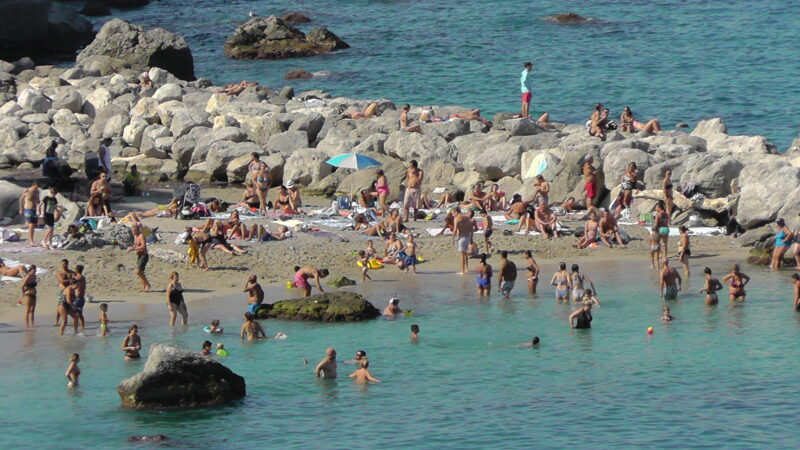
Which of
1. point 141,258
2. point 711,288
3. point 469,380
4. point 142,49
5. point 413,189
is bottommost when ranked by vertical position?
point 469,380

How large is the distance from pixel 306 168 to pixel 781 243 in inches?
528

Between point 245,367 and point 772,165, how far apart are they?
15099mm

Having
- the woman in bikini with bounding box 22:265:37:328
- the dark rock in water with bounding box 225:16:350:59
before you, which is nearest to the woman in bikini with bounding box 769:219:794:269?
the woman in bikini with bounding box 22:265:37:328

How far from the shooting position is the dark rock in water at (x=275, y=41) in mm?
63094

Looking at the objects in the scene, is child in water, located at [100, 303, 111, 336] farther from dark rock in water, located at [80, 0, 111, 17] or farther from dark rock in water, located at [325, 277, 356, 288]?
dark rock in water, located at [80, 0, 111, 17]

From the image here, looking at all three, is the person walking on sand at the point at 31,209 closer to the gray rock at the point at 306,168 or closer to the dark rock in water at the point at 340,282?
the dark rock in water at the point at 340,282

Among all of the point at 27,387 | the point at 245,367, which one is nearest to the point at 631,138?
the point at 245,367

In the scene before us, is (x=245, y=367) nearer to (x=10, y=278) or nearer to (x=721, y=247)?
(x=10, y=278)

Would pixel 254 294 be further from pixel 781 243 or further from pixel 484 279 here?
pixel 781 243

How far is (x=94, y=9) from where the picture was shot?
75500 millimetres

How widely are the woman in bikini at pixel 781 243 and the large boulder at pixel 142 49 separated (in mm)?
30817

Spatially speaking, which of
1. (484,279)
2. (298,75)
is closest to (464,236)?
(484,279)

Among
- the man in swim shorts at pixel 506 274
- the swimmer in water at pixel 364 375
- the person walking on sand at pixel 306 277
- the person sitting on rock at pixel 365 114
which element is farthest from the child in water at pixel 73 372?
the person sitting on rock at pixel 365 114

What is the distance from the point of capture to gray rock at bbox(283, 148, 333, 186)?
3762 centimetres
